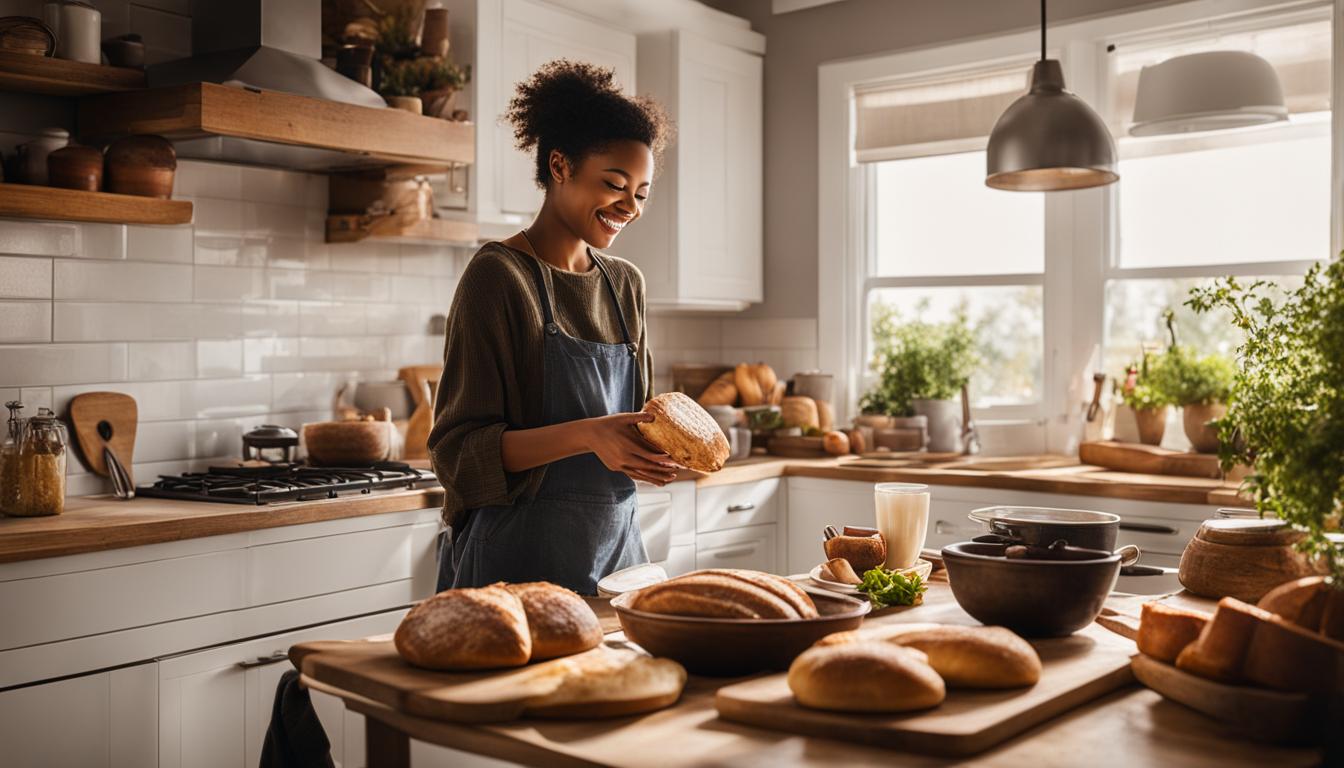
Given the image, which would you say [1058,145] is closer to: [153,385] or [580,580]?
[580,580]

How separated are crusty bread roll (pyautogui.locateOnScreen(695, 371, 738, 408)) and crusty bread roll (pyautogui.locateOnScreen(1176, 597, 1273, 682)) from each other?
3.36 meters

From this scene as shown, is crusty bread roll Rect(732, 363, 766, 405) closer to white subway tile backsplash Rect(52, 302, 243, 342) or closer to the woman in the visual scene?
white subway tile backsplash Rect(52, 302, 243, 342)

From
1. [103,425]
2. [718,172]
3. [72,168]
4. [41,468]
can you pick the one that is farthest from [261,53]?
[718,172]

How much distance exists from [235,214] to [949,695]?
112 inches

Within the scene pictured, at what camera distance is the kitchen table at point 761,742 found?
3.67 ft

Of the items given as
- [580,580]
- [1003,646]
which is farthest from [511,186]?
[1003,646]

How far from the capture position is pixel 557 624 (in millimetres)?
1383

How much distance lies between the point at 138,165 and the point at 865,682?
2.54 metres

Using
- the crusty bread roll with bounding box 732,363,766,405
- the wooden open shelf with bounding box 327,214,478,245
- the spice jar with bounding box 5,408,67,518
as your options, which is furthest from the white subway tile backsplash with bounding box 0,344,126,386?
the crusty bread roll with bounding box 732,363,766,405

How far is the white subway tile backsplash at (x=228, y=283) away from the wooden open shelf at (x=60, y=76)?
557 mm

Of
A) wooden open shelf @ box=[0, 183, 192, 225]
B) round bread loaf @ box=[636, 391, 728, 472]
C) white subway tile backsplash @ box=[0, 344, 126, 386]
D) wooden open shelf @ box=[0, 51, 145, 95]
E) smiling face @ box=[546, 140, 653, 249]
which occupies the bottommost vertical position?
round bread loaf @ box=[636, 391, 728, 472]

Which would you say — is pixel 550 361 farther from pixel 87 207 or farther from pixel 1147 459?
pixel 1147 459

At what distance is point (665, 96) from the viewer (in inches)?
179

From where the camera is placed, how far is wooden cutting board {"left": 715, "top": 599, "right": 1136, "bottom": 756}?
1137mm
